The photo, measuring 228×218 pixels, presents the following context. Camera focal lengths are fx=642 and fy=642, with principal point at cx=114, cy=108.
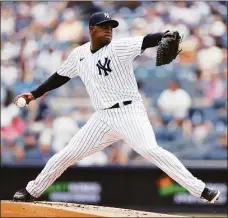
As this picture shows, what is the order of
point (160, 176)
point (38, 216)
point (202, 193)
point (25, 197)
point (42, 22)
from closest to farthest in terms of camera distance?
point (38, 216) < point (202, 193) < point (25, 197) < point (160, 176) < point (42, 22)

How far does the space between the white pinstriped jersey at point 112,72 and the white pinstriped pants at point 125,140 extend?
0.10 metres

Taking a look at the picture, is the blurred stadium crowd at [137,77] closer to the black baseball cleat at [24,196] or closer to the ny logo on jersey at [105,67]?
the black baseball cleat at [24,196]

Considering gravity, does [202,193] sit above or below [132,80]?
below

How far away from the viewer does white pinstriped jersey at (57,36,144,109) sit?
530 cm

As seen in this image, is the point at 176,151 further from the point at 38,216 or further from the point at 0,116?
the point at 38,216

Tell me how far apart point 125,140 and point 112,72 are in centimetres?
59

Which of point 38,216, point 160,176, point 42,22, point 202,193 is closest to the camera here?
point 38,216

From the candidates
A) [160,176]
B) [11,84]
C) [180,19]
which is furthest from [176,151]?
[11,84]

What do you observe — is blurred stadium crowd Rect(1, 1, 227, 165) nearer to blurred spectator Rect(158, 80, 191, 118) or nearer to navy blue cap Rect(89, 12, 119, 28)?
blurred spectator Rect(158, 80, 191, 118)

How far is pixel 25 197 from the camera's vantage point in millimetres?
5695

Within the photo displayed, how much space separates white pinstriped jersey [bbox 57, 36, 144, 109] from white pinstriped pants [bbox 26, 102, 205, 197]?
0.34 ft

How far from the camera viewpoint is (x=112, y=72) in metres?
5.38

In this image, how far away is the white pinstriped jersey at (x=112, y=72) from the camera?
209 inches

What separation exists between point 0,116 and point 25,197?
19.7 ft
